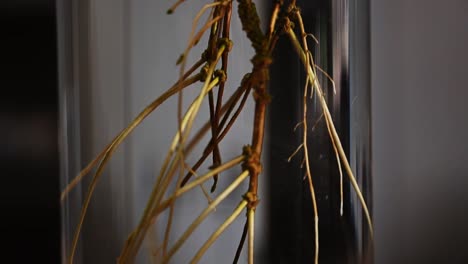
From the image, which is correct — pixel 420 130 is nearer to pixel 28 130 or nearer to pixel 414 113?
pixel 414 113

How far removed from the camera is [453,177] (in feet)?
1.89

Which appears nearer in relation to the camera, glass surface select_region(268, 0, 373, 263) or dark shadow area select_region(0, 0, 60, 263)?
glass surface select_region(268, 0, 373, 263)

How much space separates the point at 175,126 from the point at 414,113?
333mm

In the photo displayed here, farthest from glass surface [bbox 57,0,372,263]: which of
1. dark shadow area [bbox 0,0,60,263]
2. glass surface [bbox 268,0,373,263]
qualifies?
dark shadow area [bbox 0,0,60,263]

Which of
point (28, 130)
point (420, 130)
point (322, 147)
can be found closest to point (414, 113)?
point (420, 130)

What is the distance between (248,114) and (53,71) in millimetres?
289

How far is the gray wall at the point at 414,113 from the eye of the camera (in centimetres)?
58

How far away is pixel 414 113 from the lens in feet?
1.90

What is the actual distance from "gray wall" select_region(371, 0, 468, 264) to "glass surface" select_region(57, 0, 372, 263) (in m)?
0.21

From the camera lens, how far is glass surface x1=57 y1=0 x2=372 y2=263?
1.18 ft

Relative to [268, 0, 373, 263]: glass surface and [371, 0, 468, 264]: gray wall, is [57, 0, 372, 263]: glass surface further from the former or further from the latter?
[371, 0, 468, 264]: gray wall

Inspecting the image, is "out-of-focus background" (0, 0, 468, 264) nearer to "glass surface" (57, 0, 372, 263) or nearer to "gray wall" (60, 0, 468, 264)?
"gray wall" (60, 0, 468, 264)

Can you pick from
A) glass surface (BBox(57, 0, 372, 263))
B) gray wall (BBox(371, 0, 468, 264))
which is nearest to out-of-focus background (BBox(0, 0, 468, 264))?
gray wall (BBox(371, 0, 468, 264))

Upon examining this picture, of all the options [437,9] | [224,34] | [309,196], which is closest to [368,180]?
[309,196]
